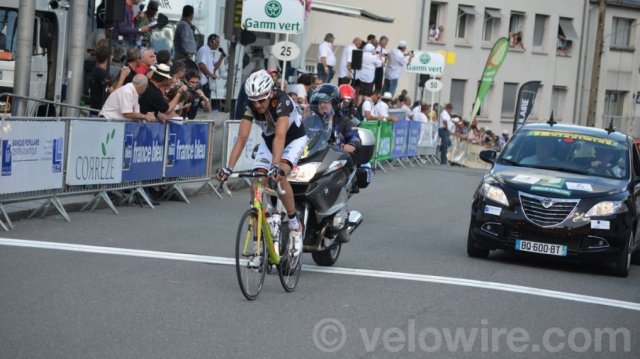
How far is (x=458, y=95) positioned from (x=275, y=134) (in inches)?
1796

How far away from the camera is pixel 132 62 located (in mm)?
17203

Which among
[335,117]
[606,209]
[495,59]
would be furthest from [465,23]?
[606,209]

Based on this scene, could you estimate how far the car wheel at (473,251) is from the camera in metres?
13.0

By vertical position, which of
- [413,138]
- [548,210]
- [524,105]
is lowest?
[413,138]

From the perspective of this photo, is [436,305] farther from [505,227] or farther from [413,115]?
[413,115]

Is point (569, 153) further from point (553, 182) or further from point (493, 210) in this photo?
point (493, 210)

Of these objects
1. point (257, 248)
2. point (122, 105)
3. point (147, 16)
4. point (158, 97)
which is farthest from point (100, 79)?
point (257, 248)

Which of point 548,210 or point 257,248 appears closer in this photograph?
point 257,248

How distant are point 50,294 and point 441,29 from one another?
1757 inches

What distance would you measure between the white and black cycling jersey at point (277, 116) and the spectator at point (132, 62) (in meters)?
7.42

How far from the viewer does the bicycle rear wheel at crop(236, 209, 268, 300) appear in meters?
9.00

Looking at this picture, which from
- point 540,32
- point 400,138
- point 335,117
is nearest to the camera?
point 335,117

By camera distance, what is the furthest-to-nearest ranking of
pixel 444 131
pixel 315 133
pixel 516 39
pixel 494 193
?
pixel 516 39 < pixel 444 131 < pixel 494 193 < pixel 315 133

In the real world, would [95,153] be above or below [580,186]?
below
